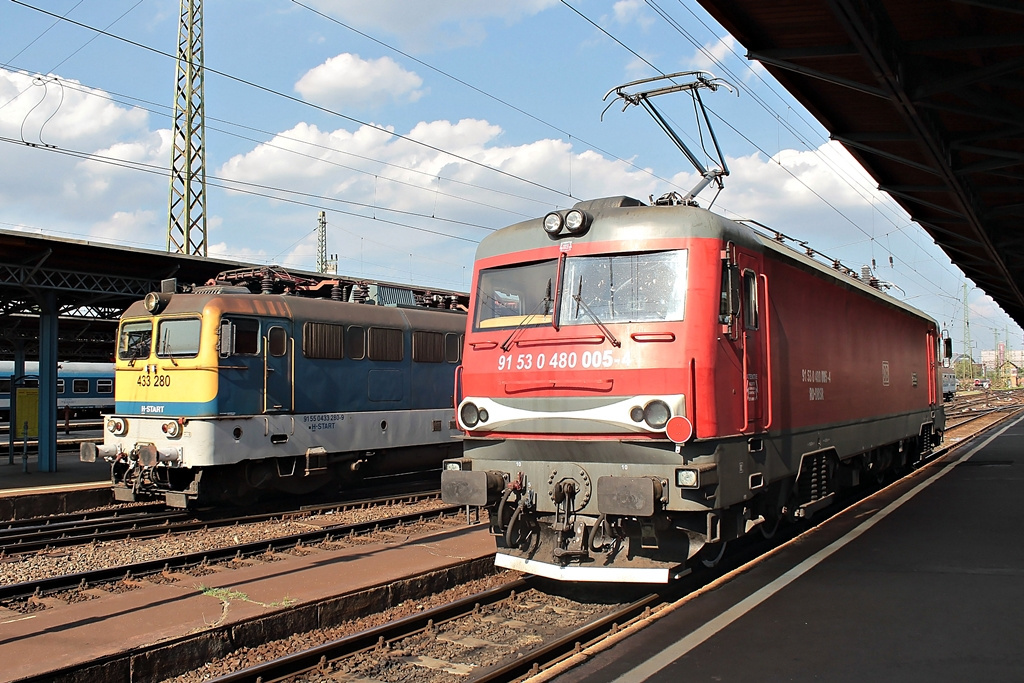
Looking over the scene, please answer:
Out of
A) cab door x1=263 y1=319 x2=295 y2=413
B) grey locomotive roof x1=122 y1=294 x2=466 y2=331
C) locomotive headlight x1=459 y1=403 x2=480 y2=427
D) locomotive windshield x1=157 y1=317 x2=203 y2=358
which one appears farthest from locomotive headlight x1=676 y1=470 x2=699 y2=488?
locomotive windshield x1=157 y1=317 x2=203 y2=358

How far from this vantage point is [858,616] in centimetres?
604

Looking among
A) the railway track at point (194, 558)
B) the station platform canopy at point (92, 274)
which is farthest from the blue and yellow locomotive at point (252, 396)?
the railway track at point (194, 558)

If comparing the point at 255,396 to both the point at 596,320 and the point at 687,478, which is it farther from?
the point at 687,478

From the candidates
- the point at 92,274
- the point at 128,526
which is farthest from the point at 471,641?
the point at 92,274

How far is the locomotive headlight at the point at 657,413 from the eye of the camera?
6578mm

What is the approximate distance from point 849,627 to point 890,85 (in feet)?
19.0

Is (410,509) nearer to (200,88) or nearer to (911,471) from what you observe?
(911,471)

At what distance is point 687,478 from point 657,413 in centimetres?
57

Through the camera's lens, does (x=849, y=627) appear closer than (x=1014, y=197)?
Yes

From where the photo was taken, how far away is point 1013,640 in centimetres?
543

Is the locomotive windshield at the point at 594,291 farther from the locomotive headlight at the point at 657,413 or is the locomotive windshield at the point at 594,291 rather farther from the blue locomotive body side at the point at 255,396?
the blue locomotive body side at the point at 255,396

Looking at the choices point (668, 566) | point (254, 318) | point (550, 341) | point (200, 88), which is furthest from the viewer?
point (200, 88)

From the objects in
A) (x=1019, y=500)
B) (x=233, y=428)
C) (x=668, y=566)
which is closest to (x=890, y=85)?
(x=668, y=566)

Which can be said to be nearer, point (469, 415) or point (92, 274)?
point (469, 415)
